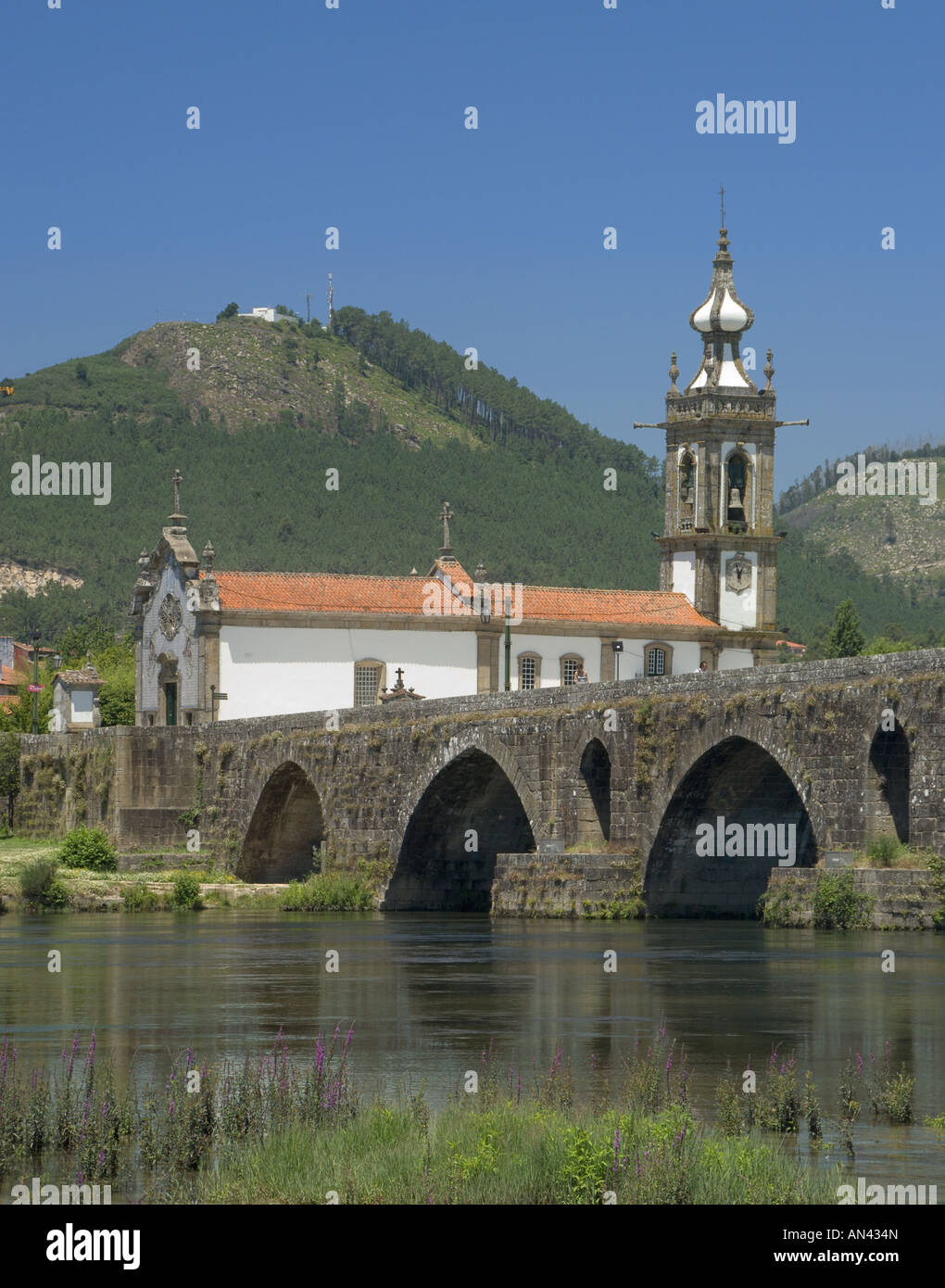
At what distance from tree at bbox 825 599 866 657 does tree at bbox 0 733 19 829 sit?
6490 centimetres

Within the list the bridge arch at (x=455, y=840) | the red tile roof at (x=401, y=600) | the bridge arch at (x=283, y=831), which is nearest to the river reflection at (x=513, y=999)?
the bridge arch at (x=455, y=840)

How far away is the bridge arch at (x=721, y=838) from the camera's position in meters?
46.6

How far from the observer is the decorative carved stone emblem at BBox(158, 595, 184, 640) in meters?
81.6

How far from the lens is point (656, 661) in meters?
84.9

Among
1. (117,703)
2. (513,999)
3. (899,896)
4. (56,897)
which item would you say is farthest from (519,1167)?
(117,703)

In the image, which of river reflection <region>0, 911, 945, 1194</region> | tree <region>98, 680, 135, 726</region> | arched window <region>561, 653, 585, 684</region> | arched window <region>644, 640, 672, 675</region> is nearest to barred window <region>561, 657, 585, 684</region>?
arched window <region>561, 653, 585, 684</region>

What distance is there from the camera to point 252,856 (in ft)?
219

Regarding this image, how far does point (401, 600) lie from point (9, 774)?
15.7 meters

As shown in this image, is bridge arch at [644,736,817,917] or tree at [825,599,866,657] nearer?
bridge arch at [644,736,817,917]

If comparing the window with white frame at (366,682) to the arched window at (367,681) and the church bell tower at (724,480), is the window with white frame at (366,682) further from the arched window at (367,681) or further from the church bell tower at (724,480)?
the church bell tower at (724,480)

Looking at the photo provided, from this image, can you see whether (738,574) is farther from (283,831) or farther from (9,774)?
(9,774)

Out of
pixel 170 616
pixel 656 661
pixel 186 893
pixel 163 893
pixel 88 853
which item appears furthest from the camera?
pixel 656 661

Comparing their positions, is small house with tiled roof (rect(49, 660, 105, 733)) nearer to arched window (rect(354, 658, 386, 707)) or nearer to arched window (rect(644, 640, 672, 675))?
arched window (rect(354, 658, 386, 707))

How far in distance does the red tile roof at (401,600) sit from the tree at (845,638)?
48844 mm
